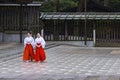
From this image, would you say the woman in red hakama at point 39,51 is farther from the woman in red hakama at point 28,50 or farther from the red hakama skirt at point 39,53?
the woman in red hakama at point 28,50

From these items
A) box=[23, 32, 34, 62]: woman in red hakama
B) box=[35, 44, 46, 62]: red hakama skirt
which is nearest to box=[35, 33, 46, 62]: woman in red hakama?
box=[35, 44, 46, 62]: red hakama skirt

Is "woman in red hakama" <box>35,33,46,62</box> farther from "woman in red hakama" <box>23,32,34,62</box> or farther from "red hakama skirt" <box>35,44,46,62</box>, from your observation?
"woman in red hakama" <box>23,32,34,62</box>

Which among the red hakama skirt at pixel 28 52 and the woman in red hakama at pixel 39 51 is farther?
the red hakama skirt at pixel 28 52

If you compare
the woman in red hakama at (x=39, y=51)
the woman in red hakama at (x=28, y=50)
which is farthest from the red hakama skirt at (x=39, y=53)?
the woman in red hakama at (x=28, y=50)

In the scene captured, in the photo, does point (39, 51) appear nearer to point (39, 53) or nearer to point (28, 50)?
point (39, 53)

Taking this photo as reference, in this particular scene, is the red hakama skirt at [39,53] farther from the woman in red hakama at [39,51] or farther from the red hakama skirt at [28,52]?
the red hakama skirt at [28,52]

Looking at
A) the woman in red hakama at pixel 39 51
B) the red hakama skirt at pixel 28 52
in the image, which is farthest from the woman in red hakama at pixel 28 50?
the woman in red hakama at pixel 39 51

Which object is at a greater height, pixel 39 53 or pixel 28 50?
pixel 28 50

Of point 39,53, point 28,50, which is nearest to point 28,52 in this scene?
point 28,50

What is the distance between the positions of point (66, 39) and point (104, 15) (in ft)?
14.9

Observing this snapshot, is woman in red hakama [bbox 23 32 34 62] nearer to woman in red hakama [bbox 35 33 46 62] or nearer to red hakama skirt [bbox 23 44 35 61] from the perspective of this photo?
red hakama skirt [bbox 23 44 35 61]

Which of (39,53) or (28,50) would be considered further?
(28,50)

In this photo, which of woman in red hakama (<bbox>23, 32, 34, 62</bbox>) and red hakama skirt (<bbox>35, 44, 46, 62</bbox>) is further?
woman in red hakama (<bbox>23, 32, 34, 62</bbox>)

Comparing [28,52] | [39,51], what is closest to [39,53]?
[39,51]
